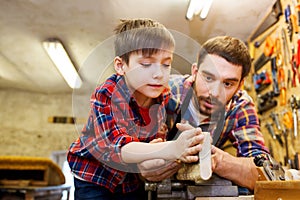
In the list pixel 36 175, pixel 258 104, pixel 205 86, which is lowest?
pixel 36 175

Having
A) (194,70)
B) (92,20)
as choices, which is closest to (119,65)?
(194,70)

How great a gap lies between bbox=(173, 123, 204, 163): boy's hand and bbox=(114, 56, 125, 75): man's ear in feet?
0.64

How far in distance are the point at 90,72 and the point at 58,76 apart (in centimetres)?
170

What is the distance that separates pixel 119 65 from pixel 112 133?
5.3 inches

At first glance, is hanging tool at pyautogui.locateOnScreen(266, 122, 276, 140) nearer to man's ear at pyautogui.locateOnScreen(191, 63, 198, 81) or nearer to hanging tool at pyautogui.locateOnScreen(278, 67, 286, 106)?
hanging tool at pyautogui.locateOnScreen(278, 67, 286, 106)

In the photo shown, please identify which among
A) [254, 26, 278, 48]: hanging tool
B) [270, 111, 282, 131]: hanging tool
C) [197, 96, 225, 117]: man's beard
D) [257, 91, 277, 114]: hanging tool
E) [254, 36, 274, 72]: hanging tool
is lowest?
[197, 96, 225, 117]: man's beard

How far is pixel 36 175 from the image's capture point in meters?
1.94

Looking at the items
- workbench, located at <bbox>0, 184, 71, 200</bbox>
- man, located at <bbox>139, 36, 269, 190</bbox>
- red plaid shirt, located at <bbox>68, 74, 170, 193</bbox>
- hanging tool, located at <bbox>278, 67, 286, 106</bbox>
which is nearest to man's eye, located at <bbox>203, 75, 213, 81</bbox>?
man, located at <bbox>139, 36, 269, 190</bbox>

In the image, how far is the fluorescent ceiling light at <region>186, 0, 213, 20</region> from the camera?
1.34 meters

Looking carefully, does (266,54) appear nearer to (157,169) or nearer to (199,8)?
(199,8)

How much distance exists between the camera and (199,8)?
1.39 m

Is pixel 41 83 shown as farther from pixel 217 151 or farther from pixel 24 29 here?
pixel 217 151

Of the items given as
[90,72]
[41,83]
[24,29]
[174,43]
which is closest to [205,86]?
[174,43]

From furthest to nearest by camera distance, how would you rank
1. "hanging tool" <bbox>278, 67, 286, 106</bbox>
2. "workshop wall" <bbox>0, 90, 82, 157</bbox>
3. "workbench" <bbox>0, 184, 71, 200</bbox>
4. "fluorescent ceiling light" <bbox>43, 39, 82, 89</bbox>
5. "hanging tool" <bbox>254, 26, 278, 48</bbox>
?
"workshop wall" <bbox>0, 90, 82, 157</bbox>
"fluorescent ceiling light" <bbox>43, 39, 82, 89</bbox>
"workbench" <bbox>0, 184, 71, 200</bbox>
"hanging tool" <bbox>254, 26, 278, 48</bbox>
"hanging tool" <bbox>278, 67, 286, 106</bbox>
